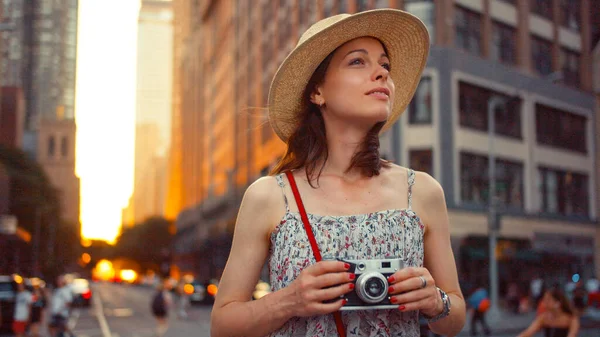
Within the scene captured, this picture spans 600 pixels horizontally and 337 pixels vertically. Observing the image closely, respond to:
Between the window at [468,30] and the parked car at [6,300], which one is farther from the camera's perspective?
the window at [468,30]

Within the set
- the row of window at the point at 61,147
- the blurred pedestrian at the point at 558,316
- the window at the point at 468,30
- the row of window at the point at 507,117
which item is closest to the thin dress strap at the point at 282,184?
the blurred pedestrian at the point at 558,316

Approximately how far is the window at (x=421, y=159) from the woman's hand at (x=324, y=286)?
3131 cm

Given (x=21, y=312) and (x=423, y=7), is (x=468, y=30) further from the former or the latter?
(x=21, y=312)

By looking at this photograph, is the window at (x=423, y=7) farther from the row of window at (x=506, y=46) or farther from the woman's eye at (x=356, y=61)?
the woman's eye at (x=356, y=61)

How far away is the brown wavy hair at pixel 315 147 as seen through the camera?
235 centimetres

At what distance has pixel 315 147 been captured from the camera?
2.43m

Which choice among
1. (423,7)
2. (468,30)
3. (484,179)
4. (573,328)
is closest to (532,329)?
(573,328)

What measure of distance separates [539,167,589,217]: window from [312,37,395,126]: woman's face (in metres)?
37.7

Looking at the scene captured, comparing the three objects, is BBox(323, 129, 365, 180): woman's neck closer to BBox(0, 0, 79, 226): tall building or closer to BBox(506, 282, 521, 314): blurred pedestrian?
BBox(506, 282, 521, 314): blurred pedestrian

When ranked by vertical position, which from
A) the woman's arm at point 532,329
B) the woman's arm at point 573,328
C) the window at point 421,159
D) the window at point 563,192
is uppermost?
the window at point 421,159

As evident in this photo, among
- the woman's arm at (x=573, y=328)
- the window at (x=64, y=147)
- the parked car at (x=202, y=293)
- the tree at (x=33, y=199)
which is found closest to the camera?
the woman's arm at (x=573, y=328)

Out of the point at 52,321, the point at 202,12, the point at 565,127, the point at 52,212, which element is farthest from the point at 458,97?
the point at 202,12

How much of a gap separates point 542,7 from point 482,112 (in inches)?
352

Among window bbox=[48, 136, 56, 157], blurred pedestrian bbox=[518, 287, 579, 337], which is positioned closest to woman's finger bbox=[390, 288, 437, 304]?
blurred pedestrian bbox=[518, 287, 579, 337]
